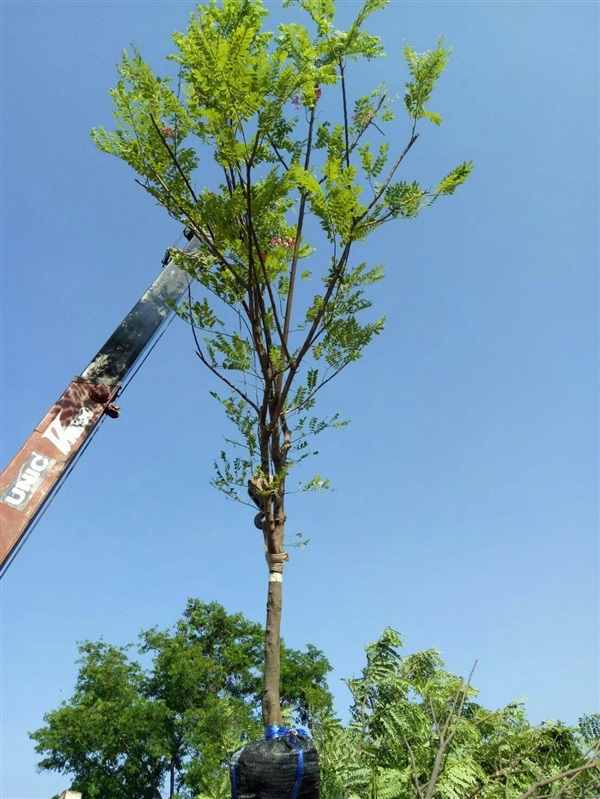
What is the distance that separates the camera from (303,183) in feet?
14.0

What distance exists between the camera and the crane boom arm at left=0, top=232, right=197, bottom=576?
24.0 feet

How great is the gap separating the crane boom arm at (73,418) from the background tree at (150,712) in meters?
12.8

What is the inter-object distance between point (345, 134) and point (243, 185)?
1.22 metres

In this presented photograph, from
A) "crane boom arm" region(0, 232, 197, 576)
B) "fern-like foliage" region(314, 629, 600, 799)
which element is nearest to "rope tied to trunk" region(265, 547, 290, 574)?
"fern-like foliage" region(314, 629, 600, 799)

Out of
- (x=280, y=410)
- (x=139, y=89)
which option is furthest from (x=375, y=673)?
(x=139, y=89)

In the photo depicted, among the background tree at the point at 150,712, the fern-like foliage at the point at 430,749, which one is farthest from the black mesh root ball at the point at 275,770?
the background tree at the point at 150,712

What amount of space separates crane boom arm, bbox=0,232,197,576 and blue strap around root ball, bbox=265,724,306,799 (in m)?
4.89

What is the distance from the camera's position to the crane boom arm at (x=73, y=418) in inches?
288

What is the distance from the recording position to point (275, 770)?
264 centimetres

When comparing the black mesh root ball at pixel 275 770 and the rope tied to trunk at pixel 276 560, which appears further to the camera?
the rope tied to trunk at pixel 276 560

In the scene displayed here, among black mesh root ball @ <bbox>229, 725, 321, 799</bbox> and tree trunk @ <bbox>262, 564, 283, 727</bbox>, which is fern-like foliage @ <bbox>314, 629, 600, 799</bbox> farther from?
black mesh root ball @ <bbox>229, 725, 321, 799</bbox>

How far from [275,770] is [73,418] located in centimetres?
674

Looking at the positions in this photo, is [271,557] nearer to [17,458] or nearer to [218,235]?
[218,235]

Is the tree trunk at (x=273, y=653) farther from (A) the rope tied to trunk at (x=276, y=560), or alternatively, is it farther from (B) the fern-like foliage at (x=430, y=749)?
(B) the fern-like foliage at (x=430, y=749)
